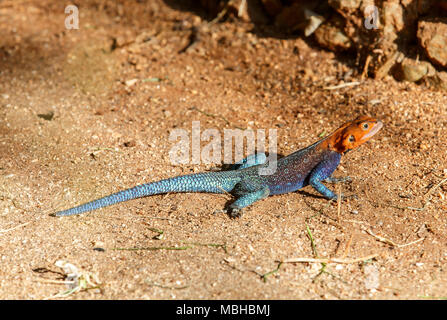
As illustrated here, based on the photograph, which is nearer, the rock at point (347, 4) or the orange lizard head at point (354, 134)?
the orange lizard head at point (354, 134)

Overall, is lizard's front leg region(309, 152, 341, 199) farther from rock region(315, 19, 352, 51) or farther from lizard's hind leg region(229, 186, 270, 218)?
rock region(315, 19, 352, 51)

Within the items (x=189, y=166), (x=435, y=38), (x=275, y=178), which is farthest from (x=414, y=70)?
(x=189, y=166)

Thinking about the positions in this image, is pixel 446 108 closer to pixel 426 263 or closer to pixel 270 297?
pixel 426 263

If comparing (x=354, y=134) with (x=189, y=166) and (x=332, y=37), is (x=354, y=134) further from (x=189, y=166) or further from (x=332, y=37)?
(x=332, y=37)

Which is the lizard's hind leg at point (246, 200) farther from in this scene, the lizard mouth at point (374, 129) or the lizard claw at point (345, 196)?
the lizard mouth at point (374, 129)

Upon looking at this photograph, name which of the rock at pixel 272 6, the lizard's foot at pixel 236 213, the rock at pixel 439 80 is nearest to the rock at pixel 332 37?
the rock at pixel 272 6

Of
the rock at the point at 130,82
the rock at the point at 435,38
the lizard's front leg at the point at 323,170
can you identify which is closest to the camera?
the lizard's front leg at the point at 323,170

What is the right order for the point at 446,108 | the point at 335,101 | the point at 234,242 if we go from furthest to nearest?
the point at 335,101 → the point at 446,108 → the point at 234,242

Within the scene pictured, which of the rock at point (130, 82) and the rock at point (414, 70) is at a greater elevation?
the rock at point (414, 70)

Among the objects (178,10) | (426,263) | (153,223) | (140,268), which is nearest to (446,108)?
(426,263)
